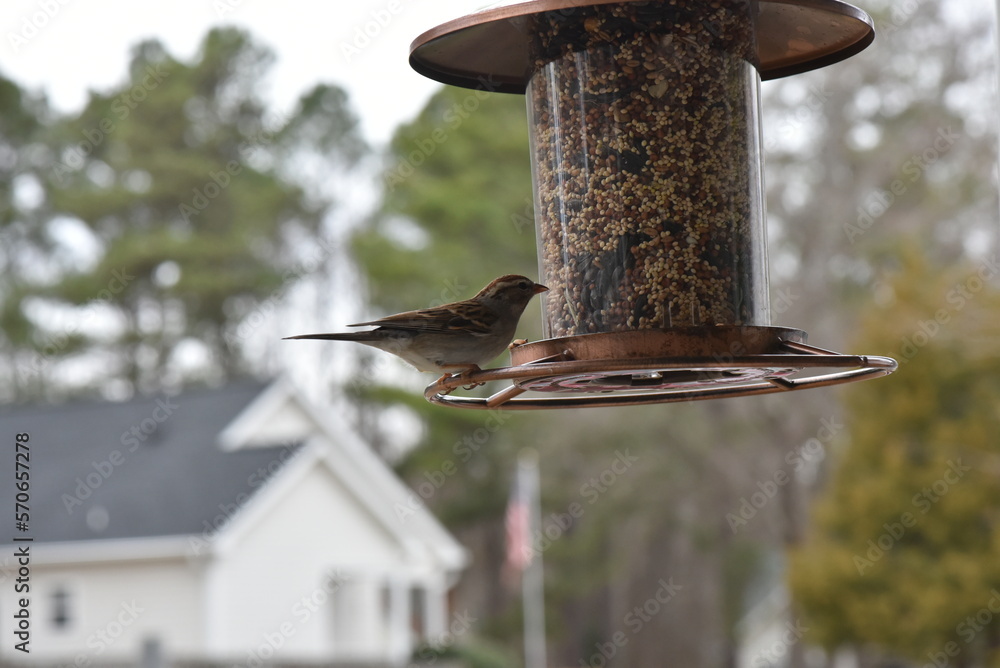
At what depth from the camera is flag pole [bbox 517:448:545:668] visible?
19.3 metres

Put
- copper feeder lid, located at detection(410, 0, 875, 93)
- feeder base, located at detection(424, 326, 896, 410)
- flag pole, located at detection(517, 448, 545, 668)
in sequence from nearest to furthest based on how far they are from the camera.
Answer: feeder base, located at detection(424, 326, 896, 410), copper feeder lid, located at detection(410, 0, 875, 93), flag pole, located at detection(517, 448, 545, 668)

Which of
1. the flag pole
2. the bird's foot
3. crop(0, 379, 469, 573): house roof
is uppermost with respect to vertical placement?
the bird's foot

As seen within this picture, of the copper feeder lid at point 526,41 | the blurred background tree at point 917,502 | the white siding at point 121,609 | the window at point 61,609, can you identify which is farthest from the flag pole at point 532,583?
the copper feeder lid at point 526,41

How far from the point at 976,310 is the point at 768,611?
17.8 metres

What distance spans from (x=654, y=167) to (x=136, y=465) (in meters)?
15.2

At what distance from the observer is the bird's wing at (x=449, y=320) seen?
323cm

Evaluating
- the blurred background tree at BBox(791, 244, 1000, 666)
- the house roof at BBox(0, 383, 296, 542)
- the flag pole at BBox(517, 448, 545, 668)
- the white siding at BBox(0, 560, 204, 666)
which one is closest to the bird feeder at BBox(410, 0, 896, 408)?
the blurred background tree at BBox(791, 244, 1000, 666)

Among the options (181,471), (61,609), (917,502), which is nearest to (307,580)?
(181,471)

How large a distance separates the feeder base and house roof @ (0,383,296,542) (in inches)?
518

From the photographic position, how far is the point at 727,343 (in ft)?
9.32

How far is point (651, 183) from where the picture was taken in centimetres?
305

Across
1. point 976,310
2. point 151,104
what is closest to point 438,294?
point 151,104

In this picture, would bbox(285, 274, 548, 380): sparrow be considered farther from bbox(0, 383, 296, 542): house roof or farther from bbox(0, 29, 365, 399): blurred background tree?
bbox(0, 29, 365, 399): blurred background tree

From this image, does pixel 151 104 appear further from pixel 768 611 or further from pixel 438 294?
pixel 768 611
